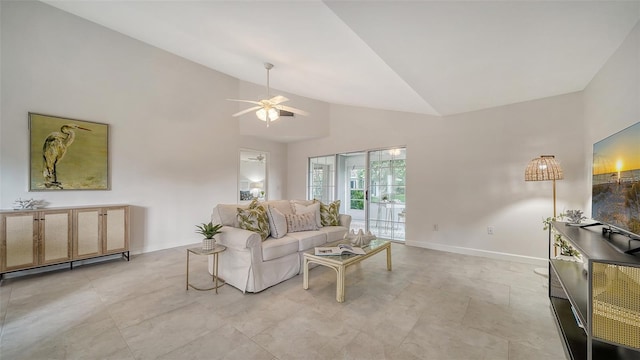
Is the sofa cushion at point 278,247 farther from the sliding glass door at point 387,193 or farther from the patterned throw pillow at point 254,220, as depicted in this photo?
the sliding glass door at point 387,193

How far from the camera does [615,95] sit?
215 centimetres

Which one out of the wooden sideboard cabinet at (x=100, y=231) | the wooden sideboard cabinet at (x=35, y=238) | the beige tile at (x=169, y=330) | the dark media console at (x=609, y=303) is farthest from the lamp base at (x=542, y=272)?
the wooden sideboard cabinet at (x=35, y=238)

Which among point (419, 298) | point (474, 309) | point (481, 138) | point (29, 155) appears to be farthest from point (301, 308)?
point (29, 155)

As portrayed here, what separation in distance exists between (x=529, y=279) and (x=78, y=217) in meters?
5.70

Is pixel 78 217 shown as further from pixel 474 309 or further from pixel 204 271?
pixel 474 309

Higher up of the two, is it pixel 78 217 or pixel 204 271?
pixel 78 217

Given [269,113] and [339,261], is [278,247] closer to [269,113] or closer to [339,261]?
[339,261]

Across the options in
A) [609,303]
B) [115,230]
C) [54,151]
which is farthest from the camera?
[115,230]

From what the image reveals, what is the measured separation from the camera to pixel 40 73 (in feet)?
10.4

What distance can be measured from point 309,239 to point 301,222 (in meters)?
0.35

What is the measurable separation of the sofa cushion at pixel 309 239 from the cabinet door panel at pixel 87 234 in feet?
8.74

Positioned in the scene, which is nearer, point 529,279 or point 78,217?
point 529,279

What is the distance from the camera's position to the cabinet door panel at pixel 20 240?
9.04 ft

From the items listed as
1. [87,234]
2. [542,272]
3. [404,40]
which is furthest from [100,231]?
[542,272]
